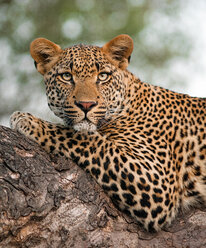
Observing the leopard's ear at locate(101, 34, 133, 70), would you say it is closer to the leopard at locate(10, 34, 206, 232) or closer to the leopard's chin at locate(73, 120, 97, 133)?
the leopard at locate(10, 34, 206, 232)

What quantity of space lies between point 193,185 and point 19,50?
35.9ft

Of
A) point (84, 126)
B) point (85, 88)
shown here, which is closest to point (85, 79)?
point (85, 88)

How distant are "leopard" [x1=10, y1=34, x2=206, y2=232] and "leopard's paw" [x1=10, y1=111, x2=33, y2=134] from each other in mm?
12

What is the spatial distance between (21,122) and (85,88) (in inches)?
40.0

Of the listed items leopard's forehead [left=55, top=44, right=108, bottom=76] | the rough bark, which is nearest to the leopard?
leopard's forehead [left=55, top=44, right=108, bottom=76]

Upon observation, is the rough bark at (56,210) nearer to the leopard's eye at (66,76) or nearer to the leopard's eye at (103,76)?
the leopard's eye at (66,76)

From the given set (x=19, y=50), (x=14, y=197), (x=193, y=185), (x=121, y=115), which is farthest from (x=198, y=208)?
(x=19, y=50)

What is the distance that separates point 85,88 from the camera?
5340 mm

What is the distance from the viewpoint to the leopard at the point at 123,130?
185 inches

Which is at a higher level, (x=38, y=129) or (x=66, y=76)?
(x=66, y=76)

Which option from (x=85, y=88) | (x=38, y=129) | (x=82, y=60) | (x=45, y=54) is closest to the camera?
(x=38, y=129)

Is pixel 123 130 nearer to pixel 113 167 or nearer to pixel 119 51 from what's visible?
pixel 113 167

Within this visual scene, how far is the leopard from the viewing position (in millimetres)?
4703

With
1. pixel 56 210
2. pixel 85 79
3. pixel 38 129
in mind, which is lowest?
pixel 56 210
